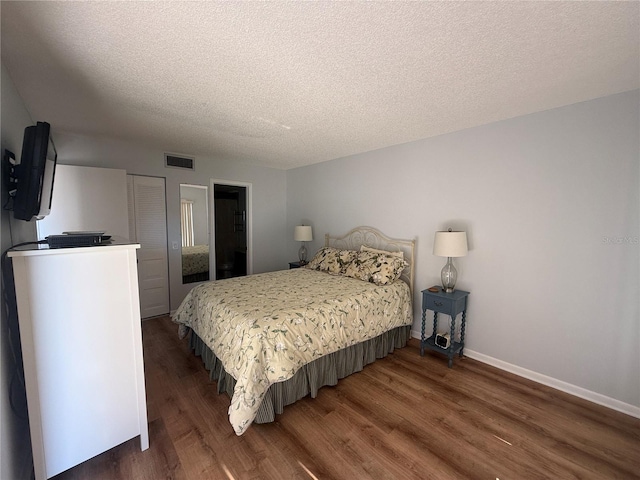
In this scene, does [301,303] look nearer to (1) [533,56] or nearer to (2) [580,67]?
(1) [533,56]

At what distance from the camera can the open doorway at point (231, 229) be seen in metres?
4.56

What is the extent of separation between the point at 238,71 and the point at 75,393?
6.94 ft

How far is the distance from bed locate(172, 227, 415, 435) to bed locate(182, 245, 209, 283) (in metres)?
1.31

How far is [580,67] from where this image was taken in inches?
65.9

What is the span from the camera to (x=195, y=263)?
4297mm

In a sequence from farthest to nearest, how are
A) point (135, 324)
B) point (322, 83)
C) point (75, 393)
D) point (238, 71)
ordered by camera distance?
point (322, 83)
point (238, 71)
point (135, 324)
point (75, 393)

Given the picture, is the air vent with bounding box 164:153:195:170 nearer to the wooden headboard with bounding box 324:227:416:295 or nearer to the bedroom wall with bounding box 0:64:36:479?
the bedroom wall with bounding box 0:64:36:479

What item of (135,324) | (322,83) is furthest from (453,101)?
(135,324)

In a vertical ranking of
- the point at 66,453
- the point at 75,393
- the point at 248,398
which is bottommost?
the point at 66,453

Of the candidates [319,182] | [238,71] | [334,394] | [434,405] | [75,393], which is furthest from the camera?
[319,182]

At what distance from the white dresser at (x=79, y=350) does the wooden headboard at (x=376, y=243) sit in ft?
9.16

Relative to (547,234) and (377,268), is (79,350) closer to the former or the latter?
(377,268)

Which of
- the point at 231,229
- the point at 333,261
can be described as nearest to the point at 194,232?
the point at 231,229

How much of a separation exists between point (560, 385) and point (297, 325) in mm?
2353
